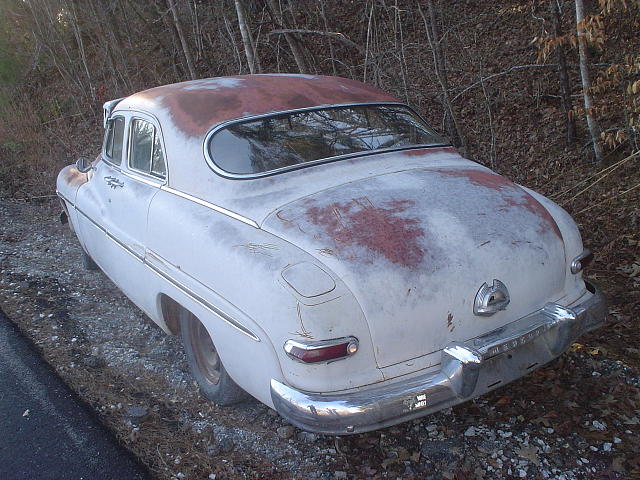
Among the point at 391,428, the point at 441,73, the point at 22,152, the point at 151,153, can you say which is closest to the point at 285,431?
the point at 391,428

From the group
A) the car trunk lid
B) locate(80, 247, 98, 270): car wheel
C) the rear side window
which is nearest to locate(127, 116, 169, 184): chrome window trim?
the rear side window

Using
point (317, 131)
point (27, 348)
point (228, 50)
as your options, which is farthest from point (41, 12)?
point (317, 131)

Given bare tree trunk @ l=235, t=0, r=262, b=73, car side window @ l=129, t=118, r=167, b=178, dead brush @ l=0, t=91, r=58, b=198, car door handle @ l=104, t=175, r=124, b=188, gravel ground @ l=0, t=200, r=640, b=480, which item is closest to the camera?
gravel ground @ l=0, t=200, r=640, b=480

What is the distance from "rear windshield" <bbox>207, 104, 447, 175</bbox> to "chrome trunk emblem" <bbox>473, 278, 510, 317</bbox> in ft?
4.21

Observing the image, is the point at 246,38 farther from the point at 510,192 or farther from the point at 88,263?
the point at 510,192

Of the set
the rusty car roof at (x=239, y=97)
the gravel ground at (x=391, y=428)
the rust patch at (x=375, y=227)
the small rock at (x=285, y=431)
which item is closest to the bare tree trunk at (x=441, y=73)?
the rusty car roof at (x=239, y=97)

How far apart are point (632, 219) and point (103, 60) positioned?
10.1 metres

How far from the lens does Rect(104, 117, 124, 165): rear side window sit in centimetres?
429

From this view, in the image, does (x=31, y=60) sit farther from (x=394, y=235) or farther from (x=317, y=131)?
(x=394, y=235)

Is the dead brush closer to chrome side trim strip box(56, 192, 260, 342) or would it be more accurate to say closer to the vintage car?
chrome side trim strip box(56, 192, 260, 342)

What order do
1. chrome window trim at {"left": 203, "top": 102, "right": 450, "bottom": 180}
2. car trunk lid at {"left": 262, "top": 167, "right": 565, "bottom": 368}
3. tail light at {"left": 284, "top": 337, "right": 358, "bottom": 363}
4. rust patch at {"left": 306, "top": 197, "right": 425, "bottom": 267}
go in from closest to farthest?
1. tail light at {"left": 284, "top": 337, "right": 358, "bottom": 363}
2. car trunk lid at {"left": 262, "top": 167, "right": 565, "bottom": 368}
3. rust patch at {"left": 306, "top": 197, "right": 425, "bottom": 267}
4. chrome window trim at {"left": 203, "top": 102, "right": 450, "bottom": 180}

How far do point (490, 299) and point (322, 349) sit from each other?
32.1 inches

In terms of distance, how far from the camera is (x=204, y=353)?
3328 mm

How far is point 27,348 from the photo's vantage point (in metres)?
4.11
